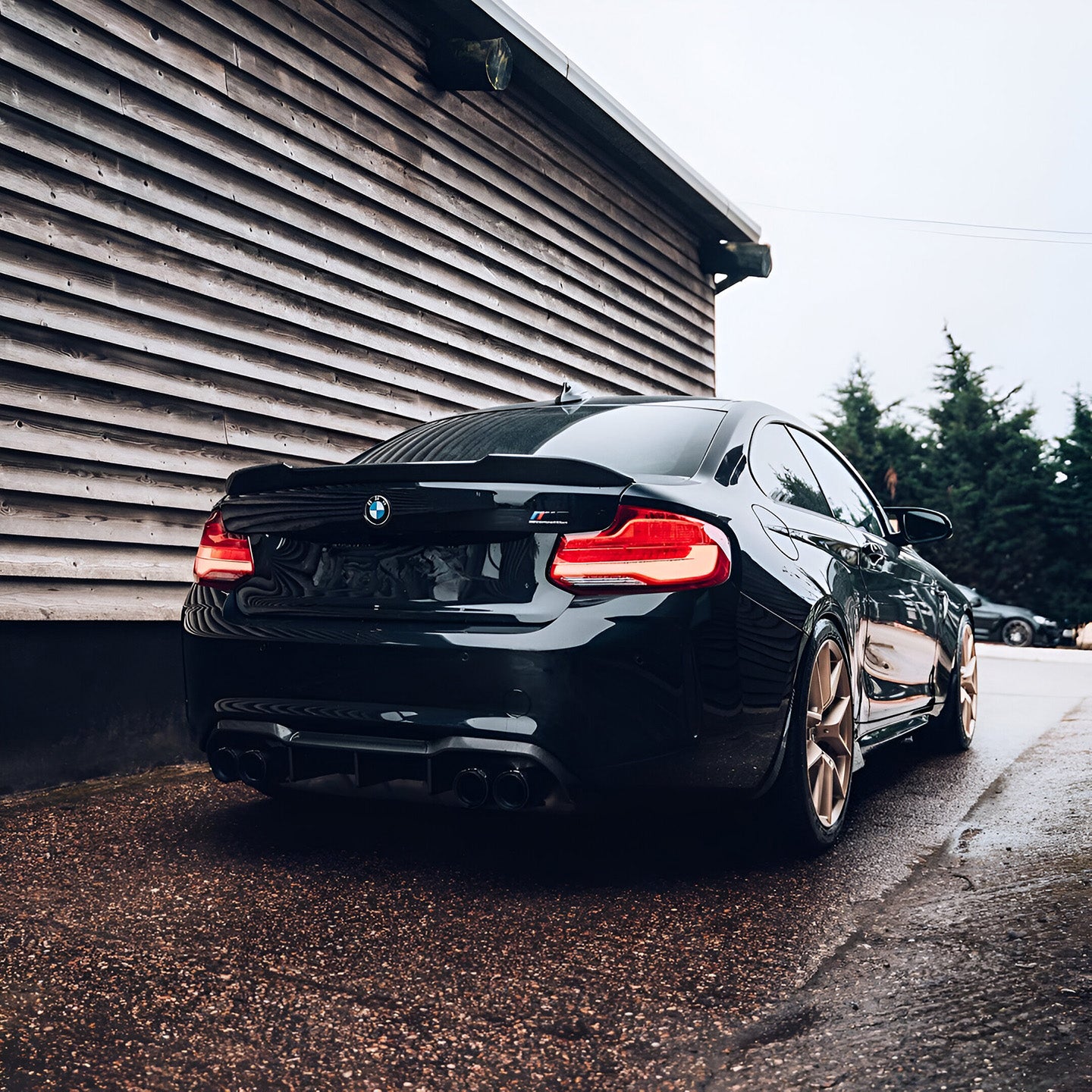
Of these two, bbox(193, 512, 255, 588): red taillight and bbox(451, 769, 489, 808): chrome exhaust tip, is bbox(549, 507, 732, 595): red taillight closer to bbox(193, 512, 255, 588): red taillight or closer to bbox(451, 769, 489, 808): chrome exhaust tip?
bbox(451, 769, 489, 808): chrome exhaust tip

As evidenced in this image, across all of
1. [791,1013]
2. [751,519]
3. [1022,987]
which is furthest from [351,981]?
[751,519]

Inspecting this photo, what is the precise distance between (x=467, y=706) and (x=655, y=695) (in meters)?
0.48

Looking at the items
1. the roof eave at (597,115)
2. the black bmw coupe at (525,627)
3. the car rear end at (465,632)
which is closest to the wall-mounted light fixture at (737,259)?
the roof eave at (597,115)

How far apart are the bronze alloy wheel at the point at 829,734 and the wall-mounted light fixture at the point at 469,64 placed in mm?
4673

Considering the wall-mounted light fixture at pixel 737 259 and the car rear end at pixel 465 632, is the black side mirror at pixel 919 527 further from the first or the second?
the wall-mounted light fixture at pixel 737 259

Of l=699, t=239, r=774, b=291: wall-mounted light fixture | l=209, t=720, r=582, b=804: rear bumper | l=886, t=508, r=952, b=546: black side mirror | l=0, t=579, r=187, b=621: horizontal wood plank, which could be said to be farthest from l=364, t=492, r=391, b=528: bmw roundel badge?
l=699, t=239, r=774, b=291: wall-mounted light fixture

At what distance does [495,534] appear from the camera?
312 cm

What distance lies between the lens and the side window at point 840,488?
179 inches

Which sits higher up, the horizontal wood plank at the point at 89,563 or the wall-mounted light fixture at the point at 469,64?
the wall-mounted light fixture at the point at 469,64

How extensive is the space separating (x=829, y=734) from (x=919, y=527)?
195 centimetres

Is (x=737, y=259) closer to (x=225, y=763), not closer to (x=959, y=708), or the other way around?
(x=959, y=708)

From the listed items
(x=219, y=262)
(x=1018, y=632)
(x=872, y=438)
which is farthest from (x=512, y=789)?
(x=872, y=438)

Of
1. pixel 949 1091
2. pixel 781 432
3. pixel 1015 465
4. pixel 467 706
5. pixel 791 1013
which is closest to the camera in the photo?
pixel 949 1091

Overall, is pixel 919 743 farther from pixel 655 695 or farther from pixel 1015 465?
pixel 1015 465
